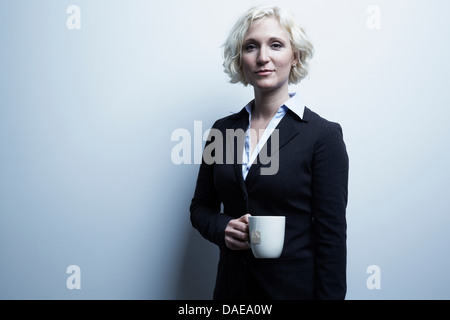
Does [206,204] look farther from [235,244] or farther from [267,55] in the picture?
[267,55]

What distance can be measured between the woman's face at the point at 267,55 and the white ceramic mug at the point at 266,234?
415mm

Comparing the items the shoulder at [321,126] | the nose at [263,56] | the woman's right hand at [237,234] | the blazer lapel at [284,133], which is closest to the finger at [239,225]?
the woman's right hand at [237,234]

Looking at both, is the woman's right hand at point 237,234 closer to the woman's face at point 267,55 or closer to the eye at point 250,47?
the woman's face at point 267,55

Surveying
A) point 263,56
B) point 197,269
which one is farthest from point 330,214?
point 197,269

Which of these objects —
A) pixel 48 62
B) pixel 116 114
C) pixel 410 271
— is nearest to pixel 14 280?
pixel 116 114

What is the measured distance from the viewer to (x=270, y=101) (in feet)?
3.98

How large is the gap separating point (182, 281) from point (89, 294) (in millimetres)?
370

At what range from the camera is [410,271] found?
1.57m

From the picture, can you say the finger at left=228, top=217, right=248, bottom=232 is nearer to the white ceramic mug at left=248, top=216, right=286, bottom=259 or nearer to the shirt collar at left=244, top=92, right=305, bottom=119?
the white ceramic mug at left=248, top=216, right=286, bottom=259

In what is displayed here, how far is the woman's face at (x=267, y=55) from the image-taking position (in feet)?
3.78

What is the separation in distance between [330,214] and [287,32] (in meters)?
0.55

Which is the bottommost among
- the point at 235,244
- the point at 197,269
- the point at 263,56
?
the point at 197,269
